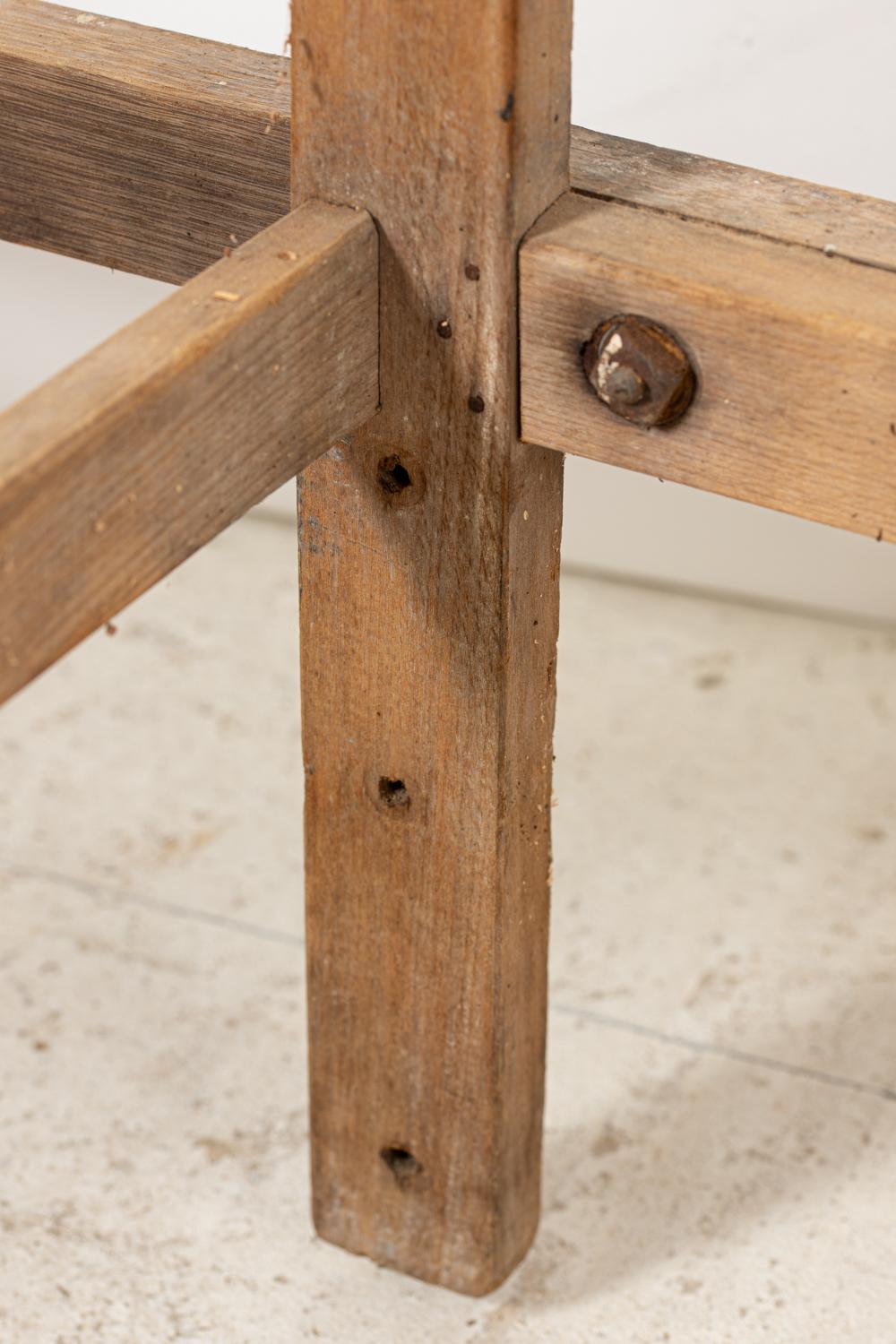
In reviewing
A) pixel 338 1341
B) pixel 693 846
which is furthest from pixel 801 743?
pixel 338 1341

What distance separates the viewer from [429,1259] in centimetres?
124

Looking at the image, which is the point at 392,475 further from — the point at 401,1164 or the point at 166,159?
the point at 401,1164

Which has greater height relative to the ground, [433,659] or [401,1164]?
[433,659]

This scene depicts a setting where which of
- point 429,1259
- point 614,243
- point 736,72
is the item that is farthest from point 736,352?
point 429,1259

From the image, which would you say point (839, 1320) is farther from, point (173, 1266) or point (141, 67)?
point (141, 67)

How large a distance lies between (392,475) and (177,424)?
20 centimetres

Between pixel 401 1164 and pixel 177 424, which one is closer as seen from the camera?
pixel 177 424

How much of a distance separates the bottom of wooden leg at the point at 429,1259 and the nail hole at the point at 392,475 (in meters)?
0.52

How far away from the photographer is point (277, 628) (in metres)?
2.02

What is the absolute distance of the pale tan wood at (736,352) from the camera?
0.80m

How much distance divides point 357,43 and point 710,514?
1.11 metres

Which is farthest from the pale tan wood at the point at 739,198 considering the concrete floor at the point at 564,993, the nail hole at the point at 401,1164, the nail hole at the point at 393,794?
the concrete floor at the point at 564,993

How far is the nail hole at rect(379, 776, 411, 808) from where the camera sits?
1.04 m

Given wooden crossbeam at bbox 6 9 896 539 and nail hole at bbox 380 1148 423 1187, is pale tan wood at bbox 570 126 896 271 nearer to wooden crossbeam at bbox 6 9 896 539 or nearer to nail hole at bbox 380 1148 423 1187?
wooden crossbeam at bbox 6 9 896 539
